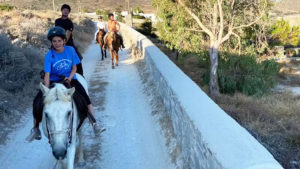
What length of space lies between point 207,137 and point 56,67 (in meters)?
2.73

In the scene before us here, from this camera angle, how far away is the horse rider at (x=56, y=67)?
438cm

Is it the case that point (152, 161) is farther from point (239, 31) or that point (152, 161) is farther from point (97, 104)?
point (239, 31)

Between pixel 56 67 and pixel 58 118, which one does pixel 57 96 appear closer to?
pixel 58 118

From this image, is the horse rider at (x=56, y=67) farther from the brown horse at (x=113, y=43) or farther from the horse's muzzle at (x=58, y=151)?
the brown horse at (x=113, y=43)

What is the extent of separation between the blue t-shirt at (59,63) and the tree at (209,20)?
10199 millimetres

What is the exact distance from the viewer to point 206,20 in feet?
50.1

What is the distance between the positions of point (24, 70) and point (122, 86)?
139 inches

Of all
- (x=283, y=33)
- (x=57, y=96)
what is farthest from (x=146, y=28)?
(x=57, y=96)

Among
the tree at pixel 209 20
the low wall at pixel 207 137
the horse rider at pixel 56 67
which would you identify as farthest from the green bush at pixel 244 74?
the horse rider at pixel 56 67

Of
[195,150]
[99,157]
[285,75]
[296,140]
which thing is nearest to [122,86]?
[99,157]

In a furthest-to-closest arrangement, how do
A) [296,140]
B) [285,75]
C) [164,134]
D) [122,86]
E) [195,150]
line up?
[285,75]
[122,86]
[296,140]
[164,134]
[195,150]

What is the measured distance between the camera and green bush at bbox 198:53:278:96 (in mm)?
15070

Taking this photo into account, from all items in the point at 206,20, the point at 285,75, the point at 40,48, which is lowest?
the point at 285,75

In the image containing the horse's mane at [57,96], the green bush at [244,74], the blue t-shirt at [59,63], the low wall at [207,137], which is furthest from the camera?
Result: the green bush at [244,74]
